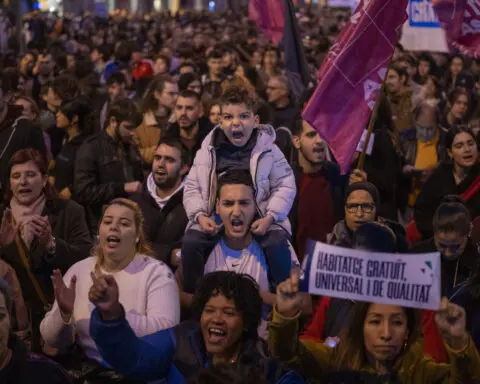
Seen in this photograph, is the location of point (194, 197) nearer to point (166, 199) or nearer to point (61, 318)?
point (166, 199)

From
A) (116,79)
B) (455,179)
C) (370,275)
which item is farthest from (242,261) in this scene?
(116,79)

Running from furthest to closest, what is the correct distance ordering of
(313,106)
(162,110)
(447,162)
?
(162,110) < (447,162) < (313,106)

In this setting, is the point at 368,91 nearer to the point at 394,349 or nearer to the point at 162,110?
the point at 394,349

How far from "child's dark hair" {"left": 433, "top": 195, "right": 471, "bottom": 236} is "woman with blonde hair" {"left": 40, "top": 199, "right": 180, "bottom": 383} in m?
1.66

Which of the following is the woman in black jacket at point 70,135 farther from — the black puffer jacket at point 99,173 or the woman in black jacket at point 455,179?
the woman in black jacket at point 455,179

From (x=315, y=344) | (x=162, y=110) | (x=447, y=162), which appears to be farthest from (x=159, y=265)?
(x=162, y=110)

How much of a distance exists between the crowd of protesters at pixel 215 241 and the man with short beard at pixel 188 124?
1 cm

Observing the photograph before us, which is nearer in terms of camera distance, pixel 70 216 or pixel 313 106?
pixel 70 216

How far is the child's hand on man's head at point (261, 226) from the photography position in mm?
6414

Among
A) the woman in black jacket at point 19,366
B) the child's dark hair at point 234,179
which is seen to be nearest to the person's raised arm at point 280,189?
the child's dark hair at point 234,179

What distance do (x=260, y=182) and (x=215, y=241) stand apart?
66 centimetres

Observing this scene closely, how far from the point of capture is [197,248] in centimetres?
646

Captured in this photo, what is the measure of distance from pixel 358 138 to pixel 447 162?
178 cm

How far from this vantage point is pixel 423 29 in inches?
728
